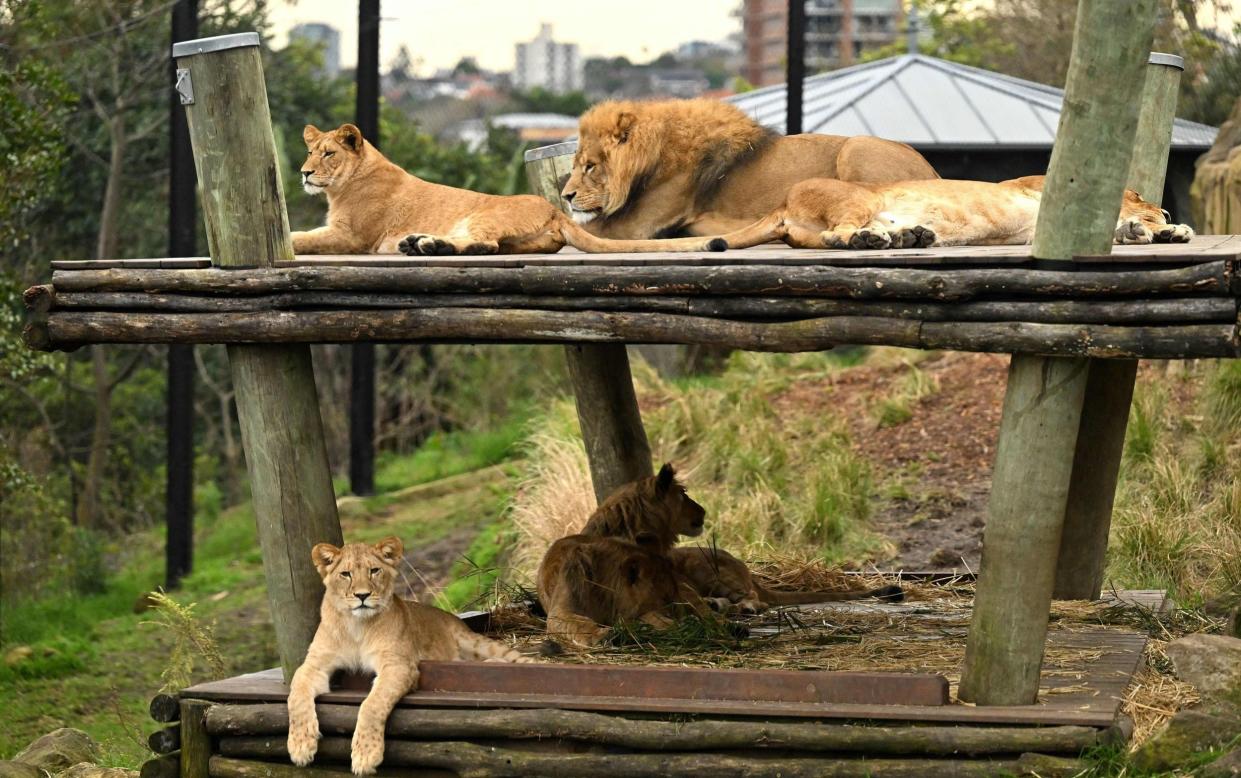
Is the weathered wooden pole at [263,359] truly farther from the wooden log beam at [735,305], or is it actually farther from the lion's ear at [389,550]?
the lion's ear at [389,550]

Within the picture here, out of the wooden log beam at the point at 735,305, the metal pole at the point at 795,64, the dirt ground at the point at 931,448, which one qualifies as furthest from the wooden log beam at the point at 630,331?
the metal pole at the point at 795,64

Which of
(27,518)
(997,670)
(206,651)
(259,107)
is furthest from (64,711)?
(997,670)

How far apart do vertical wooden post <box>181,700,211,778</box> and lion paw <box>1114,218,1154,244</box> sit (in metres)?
3.81

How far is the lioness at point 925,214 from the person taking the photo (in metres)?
6.51

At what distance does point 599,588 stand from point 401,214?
6.35ft

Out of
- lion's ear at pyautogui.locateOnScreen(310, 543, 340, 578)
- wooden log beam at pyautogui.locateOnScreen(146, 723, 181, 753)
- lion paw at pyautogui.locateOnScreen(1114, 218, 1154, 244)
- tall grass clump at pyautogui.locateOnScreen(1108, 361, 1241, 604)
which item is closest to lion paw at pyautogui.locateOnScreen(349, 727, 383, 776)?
lion's ear at pyautogui.locateOnScreen(310, 543, 340, 578)

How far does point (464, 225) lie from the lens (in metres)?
7.18

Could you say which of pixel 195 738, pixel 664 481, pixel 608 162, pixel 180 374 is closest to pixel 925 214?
pixel 608 162

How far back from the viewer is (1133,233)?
6410mm

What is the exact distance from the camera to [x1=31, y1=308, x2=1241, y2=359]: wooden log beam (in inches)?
201

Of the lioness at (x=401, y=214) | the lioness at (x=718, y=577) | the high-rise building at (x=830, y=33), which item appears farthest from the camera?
the high-rise building at (x=830, y=33)

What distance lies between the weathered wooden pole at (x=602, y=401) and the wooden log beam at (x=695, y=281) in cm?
266

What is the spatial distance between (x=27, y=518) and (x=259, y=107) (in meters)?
10.7

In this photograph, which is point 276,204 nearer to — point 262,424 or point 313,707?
point 262,424
